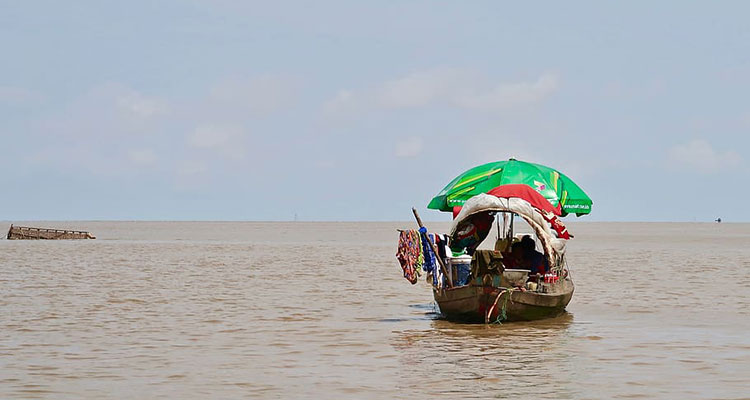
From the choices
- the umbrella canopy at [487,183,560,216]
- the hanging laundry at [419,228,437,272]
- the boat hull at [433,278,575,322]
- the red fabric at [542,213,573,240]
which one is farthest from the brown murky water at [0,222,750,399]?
the umbrella canopy at [487,183,560,216]

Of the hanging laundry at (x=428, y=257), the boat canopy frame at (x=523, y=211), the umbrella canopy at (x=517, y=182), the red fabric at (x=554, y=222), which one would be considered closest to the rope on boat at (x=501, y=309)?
the boat canopy frame at (x=523, y=211)

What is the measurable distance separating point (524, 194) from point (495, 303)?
9.93 feet

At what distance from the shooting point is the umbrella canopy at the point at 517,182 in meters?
22.1

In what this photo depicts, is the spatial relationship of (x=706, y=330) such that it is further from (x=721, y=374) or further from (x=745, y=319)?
(x=721, y=374)

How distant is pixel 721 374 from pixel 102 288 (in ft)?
65.8

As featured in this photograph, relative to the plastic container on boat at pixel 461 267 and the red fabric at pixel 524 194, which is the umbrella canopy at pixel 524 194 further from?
the plastic container on boat at pixel 461 267

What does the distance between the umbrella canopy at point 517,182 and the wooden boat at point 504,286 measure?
2.34 ft

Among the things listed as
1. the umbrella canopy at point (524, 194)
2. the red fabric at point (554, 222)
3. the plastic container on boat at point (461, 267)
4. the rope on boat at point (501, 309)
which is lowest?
the rope on boat at point (501, 309)

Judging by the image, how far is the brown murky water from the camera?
13.5 m

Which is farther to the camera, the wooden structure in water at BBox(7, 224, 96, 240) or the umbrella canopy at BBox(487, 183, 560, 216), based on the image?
the wooden structure in water at BBox(7, 224, 96, 240)

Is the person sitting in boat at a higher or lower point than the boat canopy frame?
lower

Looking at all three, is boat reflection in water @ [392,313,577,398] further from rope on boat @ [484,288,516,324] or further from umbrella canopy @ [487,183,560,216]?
umbrella canopy @ [487,183,560,216]

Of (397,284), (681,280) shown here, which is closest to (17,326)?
(397,284)

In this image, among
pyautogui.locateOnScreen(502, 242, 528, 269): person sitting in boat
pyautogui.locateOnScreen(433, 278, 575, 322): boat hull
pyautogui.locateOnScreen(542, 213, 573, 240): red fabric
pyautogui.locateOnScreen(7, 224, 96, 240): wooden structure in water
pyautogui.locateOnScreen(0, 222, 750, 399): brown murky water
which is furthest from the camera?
pyautogui.locateOnScreen(7, 224, 96, 240): wooden structure in water
